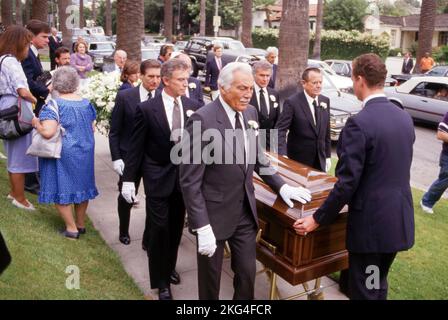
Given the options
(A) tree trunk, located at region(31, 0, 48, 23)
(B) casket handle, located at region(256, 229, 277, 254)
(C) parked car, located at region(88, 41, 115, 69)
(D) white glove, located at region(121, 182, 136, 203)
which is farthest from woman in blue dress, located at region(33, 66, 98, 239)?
(C) parked car, located at region(88, 41, 115, 69)

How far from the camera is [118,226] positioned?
230 inches

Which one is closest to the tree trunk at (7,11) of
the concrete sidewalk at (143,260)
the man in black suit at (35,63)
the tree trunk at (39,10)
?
the tree trunk at (39,10)

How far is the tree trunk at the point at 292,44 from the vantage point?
445 inches

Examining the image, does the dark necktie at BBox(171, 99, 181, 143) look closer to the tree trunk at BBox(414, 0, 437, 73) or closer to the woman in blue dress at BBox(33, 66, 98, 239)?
the woman in blue dress at BBox(33, 66, 98, 239)

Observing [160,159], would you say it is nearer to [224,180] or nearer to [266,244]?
[224,180]

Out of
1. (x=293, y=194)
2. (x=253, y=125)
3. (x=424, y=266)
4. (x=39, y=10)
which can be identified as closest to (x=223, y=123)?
(x=253, y=125)

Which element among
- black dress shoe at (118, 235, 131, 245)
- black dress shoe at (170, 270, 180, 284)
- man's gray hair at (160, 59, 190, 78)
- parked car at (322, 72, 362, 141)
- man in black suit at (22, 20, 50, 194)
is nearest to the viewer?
man's gray hair at (160, 59, 190, 78)

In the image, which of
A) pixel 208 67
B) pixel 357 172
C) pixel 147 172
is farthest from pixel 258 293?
pixel 208 67

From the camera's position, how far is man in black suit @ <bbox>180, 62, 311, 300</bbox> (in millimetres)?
3160

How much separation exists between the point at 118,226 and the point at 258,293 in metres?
2.19

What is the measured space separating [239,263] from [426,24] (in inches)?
820

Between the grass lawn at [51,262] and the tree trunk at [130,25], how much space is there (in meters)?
5.88

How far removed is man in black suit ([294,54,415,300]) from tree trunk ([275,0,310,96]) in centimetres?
832

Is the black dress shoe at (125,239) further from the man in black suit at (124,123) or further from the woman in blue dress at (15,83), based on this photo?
the woman in blue dress at (15,83)
